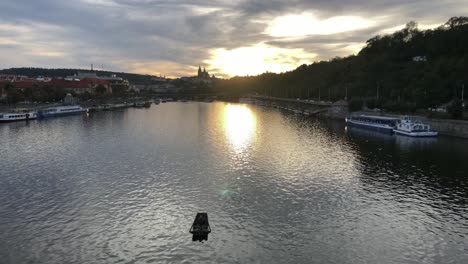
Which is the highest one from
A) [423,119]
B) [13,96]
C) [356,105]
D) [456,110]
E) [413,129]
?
[13,96]

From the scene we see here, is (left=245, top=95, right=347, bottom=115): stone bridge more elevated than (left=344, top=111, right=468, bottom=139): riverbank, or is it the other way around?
(left=245, top=95, right=347, bottom=115): stone bridge

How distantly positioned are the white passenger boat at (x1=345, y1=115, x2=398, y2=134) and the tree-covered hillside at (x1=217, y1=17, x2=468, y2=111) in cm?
872

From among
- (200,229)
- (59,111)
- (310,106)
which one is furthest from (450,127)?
(59,111)

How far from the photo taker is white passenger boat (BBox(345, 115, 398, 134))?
79.2m

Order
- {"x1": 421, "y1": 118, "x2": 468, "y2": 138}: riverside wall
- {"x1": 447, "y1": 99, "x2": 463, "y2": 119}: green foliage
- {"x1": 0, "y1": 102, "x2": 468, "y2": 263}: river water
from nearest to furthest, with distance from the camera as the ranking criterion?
{"x1": 0, "y1": 102, "x2": 468, "y2": 263}: river water < {"x1": 421, "y1": 118, "x2": 468, "y2": 138}: riverside wall < {"x1": 447, "y1": 99, "x2": 463, "y2": 119}: green foliage

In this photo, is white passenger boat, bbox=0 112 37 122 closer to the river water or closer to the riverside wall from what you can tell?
the river water

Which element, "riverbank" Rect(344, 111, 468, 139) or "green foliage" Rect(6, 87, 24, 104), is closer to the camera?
"riverbank" Rect(344, 111, 468, 139)

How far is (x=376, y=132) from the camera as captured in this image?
266 feet

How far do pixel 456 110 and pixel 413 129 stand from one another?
963 centimetres

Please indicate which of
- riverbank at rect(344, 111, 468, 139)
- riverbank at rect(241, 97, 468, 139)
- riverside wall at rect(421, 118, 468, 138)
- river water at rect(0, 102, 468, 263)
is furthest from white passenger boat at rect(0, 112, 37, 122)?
riverside wall at rect(421, 118, 468, 138)

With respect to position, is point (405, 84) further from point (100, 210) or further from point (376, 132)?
point (100, 210)

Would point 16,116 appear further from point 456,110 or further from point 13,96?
point 456,110

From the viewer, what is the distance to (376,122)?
85.6 m

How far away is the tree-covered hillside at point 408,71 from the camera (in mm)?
92394
